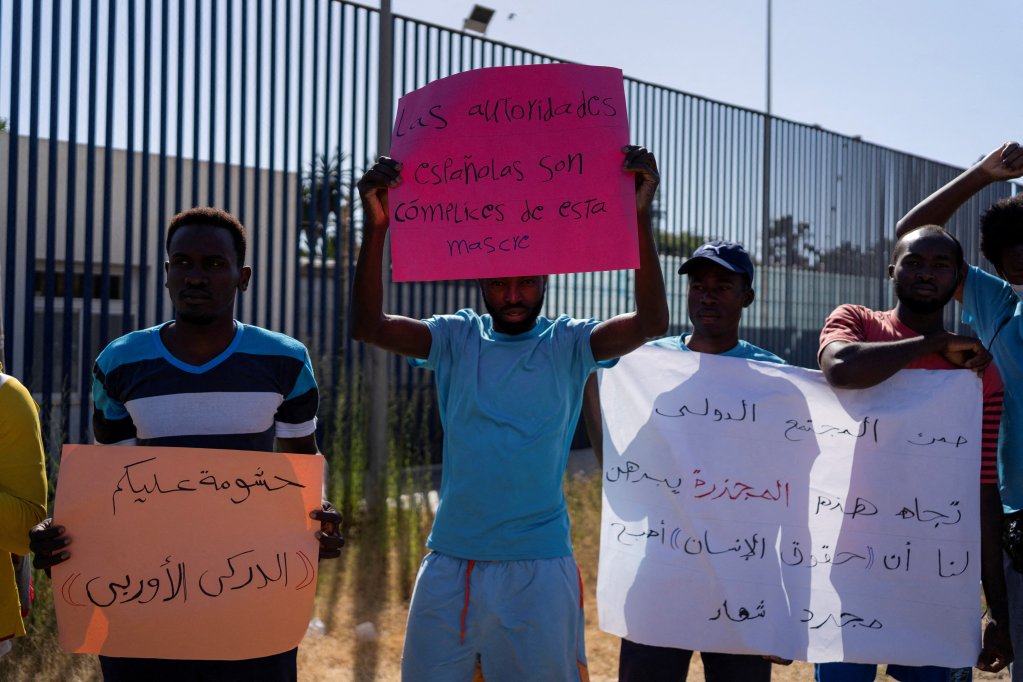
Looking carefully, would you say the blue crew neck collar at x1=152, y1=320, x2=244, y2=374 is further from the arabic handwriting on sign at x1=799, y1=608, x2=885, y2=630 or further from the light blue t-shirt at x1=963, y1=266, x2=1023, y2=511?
the light blue t-shirt at x1=963, y1=266, x2=1023, y2=511

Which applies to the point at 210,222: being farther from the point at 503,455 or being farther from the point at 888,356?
the point at 888,356

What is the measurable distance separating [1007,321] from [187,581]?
2.36 meters

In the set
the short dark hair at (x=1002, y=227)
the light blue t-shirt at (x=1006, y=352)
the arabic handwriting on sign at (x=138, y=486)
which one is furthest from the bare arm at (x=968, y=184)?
the arabic handwriting on sign at (x=138, y=486)

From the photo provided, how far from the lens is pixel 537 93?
2453 mm

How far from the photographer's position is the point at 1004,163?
2.72 m

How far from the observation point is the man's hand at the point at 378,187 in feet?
7.91

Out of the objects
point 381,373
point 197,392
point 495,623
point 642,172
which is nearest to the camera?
point 197,392

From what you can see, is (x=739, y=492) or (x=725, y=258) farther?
(x=725, y=258)

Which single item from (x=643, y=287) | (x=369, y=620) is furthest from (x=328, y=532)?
(x=369, y=620)

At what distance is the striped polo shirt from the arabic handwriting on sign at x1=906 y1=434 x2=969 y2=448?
1.73 meters

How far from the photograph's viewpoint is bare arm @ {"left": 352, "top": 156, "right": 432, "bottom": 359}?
7.94 feet

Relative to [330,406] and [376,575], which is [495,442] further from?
[330,406]

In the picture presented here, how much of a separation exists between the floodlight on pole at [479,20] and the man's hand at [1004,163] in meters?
5.36

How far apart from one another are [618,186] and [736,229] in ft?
26.5
